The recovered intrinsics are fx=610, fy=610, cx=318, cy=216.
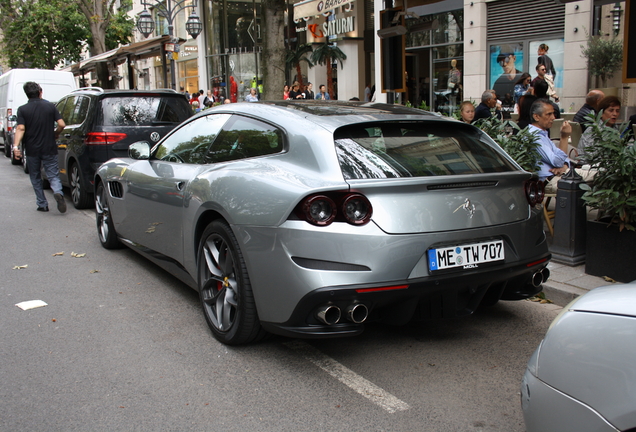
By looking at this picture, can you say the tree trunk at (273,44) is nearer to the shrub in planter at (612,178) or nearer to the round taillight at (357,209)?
the shrub in planter at (612,178)

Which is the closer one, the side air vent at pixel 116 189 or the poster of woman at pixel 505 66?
the side air vent at pixel 116 189

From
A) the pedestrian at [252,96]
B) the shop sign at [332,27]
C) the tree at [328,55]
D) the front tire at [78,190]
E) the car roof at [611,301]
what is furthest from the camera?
the tree at [328,55]

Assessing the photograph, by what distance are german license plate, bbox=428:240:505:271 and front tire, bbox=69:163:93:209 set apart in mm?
7147

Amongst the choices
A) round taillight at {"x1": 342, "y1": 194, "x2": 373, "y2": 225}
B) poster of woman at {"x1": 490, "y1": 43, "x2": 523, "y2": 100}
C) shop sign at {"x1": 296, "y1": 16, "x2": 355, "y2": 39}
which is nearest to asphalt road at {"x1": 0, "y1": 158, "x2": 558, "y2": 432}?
round taillight at {"x1": 342, "y1": 194, "x2": 373, "y2": 225}

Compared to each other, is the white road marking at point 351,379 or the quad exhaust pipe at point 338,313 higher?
the quad exhaust pipe at point 338,313

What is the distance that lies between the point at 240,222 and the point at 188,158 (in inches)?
52.5

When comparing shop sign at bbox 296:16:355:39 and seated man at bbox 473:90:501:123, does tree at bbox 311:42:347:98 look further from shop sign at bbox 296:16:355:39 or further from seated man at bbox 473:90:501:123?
seated man at bbox 473:90:501:123

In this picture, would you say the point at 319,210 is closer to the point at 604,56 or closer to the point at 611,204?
the point at 611,204

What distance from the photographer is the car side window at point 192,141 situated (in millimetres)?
4527

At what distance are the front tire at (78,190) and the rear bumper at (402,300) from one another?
6.59 metres

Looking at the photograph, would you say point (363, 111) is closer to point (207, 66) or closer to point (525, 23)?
point (525, 23)

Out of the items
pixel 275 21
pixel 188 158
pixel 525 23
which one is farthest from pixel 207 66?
pixel 188 158

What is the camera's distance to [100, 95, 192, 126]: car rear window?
28.7 ft

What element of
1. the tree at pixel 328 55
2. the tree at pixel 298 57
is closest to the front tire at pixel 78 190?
the tree at pixel 328 55
